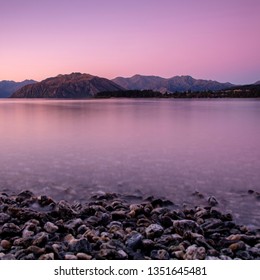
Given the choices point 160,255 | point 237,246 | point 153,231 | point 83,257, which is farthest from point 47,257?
point 237,246

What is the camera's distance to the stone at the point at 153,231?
18.7ft

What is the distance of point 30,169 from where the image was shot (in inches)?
436

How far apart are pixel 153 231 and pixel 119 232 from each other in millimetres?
566

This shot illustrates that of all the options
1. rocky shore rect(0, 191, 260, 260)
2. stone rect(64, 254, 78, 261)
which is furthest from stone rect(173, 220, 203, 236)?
stone rect(64, 254, 78, 261)

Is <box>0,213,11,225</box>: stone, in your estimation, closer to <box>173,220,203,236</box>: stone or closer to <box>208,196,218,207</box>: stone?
<box>173,220,203,236</box>: stone

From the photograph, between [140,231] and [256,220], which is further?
[256,220]

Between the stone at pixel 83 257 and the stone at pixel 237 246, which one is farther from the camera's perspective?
the stone at pixel 237 246

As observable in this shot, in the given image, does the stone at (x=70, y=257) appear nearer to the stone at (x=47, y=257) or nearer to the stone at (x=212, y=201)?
the stone at (x=47, y=257)

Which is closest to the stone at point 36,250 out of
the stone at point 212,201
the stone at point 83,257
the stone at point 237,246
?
the stone at point 83,257

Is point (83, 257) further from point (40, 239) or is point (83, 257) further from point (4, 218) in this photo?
point (4, 218)

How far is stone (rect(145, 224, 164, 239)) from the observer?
5.69m
